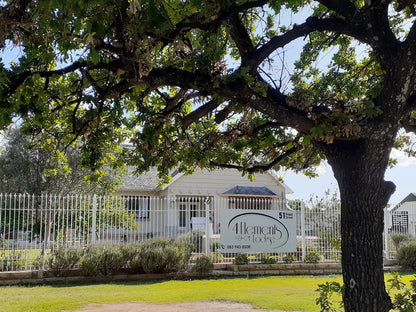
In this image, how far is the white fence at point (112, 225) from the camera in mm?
12789

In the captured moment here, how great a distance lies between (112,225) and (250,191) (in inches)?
471

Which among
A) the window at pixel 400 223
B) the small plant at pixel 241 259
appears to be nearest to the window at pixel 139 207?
the small plant at pixel 241 259

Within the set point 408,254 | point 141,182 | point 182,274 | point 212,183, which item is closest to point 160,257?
point 182,274

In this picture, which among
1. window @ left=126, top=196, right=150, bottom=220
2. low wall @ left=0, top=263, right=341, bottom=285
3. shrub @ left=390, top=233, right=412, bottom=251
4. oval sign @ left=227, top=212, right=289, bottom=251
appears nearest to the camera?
low wall @ left=0, top=263, right=341, bottom=285

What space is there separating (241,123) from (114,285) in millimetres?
6917

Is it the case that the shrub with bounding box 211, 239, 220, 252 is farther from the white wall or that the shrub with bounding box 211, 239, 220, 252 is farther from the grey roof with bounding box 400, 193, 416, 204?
the grey roof with bounding box 400, 193, 416, 204

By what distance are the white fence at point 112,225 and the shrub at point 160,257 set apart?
71cm

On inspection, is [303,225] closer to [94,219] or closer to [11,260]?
[94,219]

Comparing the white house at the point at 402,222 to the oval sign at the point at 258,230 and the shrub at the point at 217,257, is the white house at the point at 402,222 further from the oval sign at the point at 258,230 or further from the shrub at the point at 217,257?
the shrub at the point at 217,257

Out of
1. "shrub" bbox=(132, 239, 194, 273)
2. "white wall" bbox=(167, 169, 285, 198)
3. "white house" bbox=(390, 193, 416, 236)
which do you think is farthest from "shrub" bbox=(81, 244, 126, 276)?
"white wall" bbox=(167, 169, 285, 198)

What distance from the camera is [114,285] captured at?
1212 centimetres

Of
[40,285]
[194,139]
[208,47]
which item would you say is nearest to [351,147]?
[208,47]

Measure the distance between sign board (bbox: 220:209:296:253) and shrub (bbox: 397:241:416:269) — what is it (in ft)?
12.5

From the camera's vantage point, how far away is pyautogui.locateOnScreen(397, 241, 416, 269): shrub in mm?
15234
